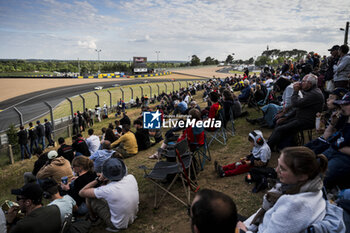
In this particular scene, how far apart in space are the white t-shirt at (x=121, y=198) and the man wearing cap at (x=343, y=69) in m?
6.30

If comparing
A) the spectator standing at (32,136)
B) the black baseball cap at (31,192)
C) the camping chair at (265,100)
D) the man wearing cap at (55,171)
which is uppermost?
the camping chair at (265,100)

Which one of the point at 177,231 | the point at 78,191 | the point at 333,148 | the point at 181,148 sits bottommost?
the point at 177,231

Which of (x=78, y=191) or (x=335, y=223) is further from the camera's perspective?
(x=78, y=191)

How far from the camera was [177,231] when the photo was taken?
3438 mm

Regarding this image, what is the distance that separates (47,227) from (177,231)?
1.82 metres

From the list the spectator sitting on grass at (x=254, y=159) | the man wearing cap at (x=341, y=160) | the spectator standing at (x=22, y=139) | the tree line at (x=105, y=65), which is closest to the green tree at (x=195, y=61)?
the tree line at (x=105, y=65)

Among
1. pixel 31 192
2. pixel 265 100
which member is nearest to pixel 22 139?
pixel 31 192

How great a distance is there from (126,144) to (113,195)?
395 centimetres

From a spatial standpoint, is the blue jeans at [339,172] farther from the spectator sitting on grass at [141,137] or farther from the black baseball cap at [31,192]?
the spectator sitting on grass at [141,137]

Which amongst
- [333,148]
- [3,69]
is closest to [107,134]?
[333,148]

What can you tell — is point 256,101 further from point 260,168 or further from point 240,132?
point 260,168

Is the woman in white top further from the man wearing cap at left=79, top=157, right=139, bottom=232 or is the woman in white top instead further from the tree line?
the tree line

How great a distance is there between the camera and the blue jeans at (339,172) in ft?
9.39

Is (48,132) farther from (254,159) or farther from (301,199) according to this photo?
(301,199)
